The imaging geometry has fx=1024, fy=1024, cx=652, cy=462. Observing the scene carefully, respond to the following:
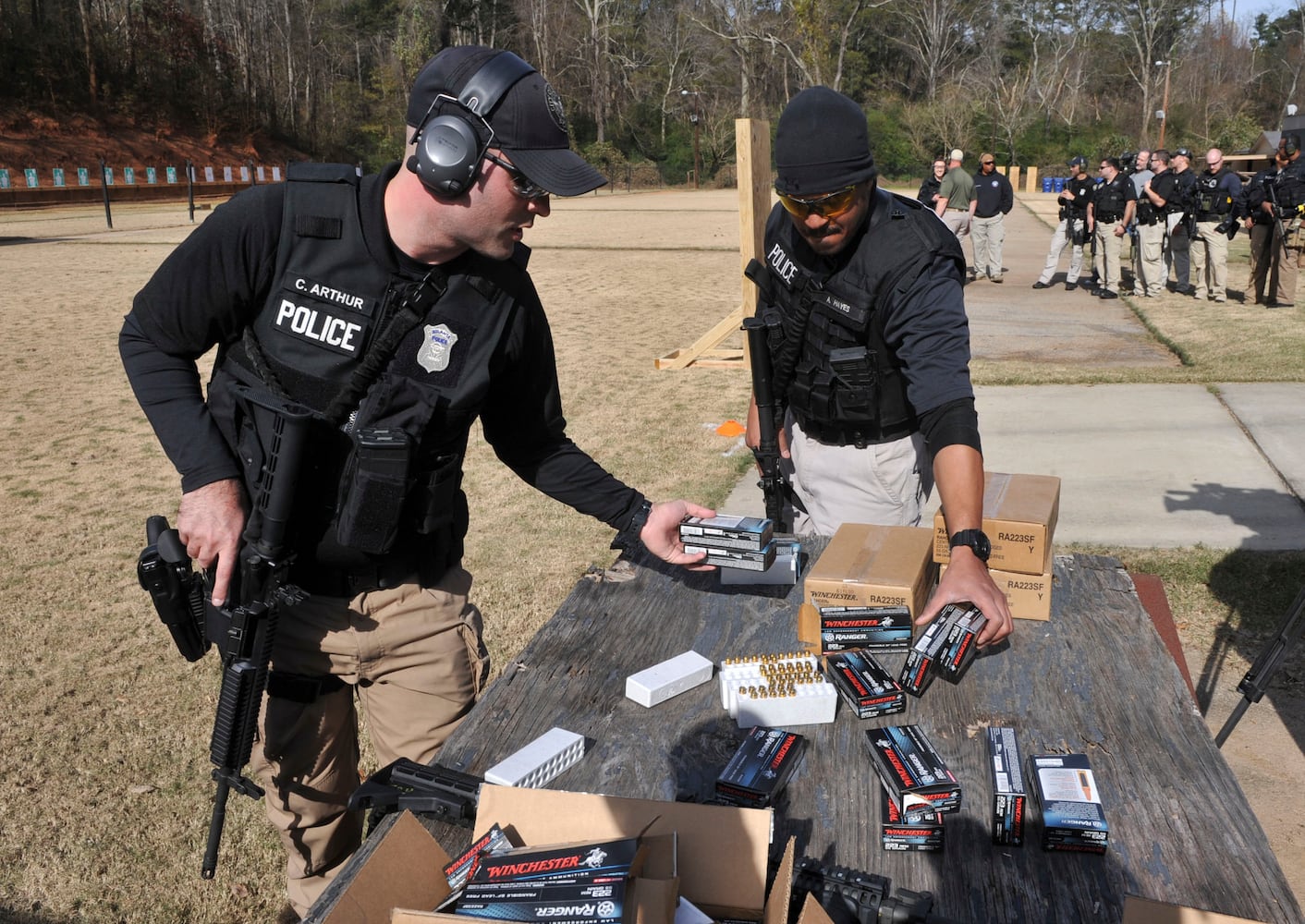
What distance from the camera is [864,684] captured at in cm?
225

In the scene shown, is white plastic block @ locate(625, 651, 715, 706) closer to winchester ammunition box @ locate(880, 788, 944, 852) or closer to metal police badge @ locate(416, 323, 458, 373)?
winchester ammunition box @ locate(880, 788, 944, 852)

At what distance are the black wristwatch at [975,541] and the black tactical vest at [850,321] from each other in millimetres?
815

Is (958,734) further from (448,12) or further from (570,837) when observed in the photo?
(448,12)

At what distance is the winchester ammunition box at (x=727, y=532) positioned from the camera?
2.67 m

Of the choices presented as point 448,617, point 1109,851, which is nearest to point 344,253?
point 448,617

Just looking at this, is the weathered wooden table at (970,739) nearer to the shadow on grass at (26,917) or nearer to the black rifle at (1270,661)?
the black rifle at (1270,661)

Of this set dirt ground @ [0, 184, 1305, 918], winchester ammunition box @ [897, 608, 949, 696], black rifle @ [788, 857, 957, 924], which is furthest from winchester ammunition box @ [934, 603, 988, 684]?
black rifle @ [788, 857, 957, 924]

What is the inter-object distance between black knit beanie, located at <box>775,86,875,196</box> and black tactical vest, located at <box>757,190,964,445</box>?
0.23 m

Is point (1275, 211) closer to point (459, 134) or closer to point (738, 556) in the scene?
point (738, 556)

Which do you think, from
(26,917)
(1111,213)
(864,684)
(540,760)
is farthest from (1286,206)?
(26,917)

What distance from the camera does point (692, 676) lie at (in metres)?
2.34

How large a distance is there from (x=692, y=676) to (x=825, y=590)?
1.42 feet

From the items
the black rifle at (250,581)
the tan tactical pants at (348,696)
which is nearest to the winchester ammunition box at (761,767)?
the tan tactical pants at (348,696)

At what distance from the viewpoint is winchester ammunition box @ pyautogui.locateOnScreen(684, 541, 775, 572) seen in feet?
8.80
